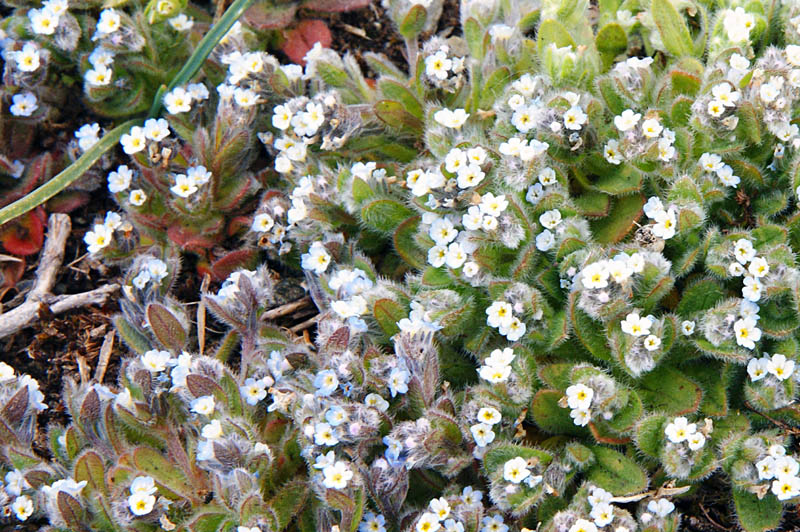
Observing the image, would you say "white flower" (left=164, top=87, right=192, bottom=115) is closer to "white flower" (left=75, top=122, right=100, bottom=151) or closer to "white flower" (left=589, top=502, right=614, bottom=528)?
"white flower" (left=75, top=122, right=100, bottom=151)

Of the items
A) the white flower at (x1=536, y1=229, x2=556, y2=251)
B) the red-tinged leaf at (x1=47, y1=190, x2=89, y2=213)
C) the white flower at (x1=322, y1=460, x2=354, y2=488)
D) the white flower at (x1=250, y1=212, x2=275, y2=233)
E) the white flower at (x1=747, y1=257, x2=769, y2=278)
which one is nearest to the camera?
the white flower at (x1=322, y1=460, x2=354, y2=488)

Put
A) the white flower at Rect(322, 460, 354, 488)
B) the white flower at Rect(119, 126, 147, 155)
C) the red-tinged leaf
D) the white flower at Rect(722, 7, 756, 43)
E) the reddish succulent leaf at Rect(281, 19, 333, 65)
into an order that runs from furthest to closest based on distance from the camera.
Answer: the reddish succulent leaf at Rect(281, 19, 333, 65) < the red-tinged leaf < the white flower at Rect(119, 126, 147, 155) < the white flower at Rect(722, 7, 756, 43) < the white flower at Rect(322, 460, 354, 488)

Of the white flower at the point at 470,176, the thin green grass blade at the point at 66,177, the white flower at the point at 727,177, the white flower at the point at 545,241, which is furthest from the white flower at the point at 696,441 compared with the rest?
the thin green grass blade at the point at 66,177

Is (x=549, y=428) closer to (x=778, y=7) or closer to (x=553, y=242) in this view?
(x=553, y=242)

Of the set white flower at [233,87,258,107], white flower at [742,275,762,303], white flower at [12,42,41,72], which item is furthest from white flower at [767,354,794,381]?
white flower at [12,42,41,72]

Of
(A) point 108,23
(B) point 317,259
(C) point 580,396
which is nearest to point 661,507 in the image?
(C) point 580,396

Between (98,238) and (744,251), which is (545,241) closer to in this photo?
(744,251)

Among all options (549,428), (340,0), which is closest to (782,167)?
(549,428)
